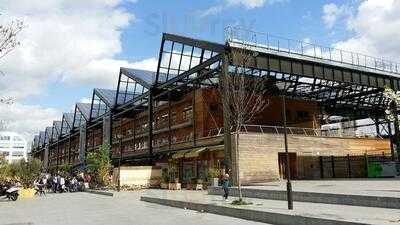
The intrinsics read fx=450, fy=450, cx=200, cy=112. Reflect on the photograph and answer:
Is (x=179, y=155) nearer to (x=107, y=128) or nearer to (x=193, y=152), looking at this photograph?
(x=193, y=152)

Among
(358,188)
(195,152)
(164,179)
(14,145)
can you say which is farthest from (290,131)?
(14,145)

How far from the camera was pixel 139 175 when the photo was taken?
47.2m

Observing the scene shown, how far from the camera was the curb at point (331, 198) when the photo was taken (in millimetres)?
16845

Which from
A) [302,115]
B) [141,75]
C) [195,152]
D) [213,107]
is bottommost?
[195,152]

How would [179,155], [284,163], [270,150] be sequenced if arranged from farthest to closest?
[179,155] < [284,163] < [270,150]

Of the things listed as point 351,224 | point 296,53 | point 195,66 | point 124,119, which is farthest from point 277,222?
point 124,119

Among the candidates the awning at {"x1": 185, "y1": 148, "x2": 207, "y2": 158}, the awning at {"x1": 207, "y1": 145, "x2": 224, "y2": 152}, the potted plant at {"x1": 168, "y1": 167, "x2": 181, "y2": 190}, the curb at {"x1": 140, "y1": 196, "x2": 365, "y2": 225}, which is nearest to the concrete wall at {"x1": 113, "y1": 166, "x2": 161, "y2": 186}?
the potted plant at {"x1": 168, "y1": 167, "x2": 181, "y2": 190}

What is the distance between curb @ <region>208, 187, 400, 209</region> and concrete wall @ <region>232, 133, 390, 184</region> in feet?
33.3

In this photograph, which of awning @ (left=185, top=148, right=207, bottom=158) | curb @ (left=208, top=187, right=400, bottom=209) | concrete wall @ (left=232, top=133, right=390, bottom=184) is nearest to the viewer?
curb @ (left=208, top=187, right=400, bottom=209)

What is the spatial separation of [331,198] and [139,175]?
99.0ft

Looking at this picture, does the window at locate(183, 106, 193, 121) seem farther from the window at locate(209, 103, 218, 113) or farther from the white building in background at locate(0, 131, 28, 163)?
the white building in background at locate(0, 131, 28, 163)

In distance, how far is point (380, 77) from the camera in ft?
150

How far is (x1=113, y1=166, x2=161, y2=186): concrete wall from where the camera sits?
4594 centimetres

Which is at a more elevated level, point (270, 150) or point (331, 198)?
point (270, 150)
